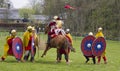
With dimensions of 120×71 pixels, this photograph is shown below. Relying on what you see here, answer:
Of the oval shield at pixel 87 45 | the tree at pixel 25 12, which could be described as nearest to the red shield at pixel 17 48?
the oval shield at pixel 87 45

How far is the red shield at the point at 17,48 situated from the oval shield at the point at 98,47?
3391 millimetres

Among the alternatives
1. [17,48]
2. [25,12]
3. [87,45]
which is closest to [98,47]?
[87,45]

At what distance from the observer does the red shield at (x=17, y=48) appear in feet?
52.6

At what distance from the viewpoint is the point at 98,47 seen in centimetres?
1694

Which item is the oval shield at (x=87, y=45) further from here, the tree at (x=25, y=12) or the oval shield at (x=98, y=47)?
the tree at (x=25, y=12)

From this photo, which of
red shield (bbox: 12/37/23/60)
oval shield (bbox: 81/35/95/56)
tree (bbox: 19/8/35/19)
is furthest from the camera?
tree (bbox: 19/8/35/19)

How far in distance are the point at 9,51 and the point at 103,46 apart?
14.5ft

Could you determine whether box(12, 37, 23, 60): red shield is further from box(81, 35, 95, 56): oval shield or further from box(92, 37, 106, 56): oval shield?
box(92, 37, 106, 56): oval shield

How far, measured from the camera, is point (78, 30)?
221 ft

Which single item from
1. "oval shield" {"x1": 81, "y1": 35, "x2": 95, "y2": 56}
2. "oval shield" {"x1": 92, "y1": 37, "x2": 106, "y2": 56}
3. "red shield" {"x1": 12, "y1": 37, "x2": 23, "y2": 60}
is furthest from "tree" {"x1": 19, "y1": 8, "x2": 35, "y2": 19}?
"red shield" {"x1": 12, "y1": 37, "x2": 23, "y2": 60}

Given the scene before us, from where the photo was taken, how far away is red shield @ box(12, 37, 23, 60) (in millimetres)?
16031

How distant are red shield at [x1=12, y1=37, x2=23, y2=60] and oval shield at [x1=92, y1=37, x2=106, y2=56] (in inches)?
133

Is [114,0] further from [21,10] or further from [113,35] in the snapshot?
[21,10]

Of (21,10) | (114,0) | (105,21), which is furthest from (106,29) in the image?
(21,10)
